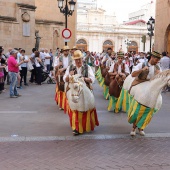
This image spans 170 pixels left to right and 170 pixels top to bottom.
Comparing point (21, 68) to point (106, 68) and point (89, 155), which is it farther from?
point (89, 155)

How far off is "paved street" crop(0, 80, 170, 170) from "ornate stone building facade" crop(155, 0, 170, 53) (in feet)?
43.4

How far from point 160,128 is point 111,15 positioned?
84759mm

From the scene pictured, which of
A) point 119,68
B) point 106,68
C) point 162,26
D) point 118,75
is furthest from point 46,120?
point 162,26

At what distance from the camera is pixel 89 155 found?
232 inches

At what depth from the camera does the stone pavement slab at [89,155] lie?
5.39 m

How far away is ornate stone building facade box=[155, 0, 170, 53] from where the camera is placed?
22.0 m

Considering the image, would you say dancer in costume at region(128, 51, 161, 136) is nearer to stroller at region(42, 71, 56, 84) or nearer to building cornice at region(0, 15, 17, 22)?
stroller at region(42, 71, 56, 84)

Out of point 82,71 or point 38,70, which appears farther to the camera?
point 38,70

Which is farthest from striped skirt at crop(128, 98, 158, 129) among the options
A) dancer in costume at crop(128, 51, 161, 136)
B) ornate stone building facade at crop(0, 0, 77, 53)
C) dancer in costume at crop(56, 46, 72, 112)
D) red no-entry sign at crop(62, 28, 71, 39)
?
ornate stone building facade at crop(0, 0, 77, 53)

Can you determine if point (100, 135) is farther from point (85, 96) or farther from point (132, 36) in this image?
point (132, 36)

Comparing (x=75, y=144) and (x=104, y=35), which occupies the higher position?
(x=104, y=35)

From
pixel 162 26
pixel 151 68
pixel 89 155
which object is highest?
pixel 162 26

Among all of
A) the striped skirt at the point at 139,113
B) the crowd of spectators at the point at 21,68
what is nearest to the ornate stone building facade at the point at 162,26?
the crowd of spectators at the point at 21,68

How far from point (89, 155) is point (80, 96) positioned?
4.78 ft
